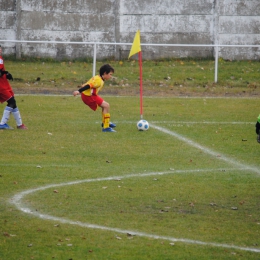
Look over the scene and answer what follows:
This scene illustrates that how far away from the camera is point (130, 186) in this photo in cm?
942

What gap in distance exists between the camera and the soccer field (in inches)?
272

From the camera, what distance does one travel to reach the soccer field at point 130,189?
6.91 metres

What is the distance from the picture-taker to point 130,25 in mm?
24281

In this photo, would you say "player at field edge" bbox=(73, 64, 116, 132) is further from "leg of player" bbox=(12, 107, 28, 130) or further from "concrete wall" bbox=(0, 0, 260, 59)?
"concrete wall" bbox=(0, 0, 260, 59)

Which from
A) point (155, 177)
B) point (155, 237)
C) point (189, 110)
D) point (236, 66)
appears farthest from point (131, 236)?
point (236, 66)

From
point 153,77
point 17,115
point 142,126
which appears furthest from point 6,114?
point 153,77

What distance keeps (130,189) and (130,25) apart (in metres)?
15.6

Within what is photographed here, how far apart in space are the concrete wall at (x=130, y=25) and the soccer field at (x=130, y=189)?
834 cm

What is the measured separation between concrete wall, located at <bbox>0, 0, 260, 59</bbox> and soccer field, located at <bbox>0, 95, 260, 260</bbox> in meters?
8.34

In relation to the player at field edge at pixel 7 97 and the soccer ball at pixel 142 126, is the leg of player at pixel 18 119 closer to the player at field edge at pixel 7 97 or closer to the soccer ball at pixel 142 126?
the player at field edge at pixel 7 97

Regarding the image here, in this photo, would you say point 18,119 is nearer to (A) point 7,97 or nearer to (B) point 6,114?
(B) point 6,114

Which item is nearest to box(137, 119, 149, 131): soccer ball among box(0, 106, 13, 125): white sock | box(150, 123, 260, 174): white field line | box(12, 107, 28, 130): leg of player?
box(150, 123, 260, 174): white field line

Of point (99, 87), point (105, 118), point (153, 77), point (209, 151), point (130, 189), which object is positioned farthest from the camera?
point (153, 77)

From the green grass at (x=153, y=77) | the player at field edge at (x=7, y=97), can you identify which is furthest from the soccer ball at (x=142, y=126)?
the green grass at (x=153, y=77)
